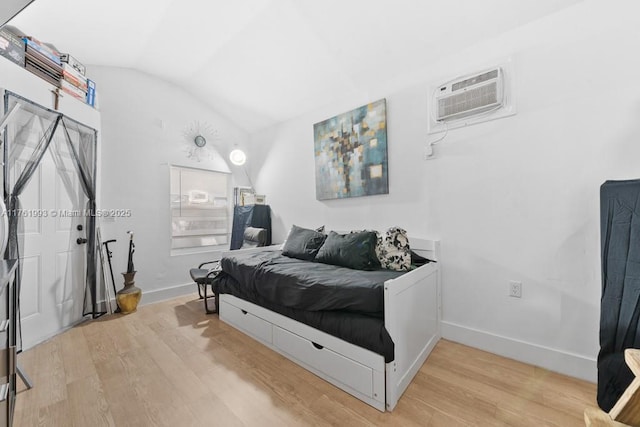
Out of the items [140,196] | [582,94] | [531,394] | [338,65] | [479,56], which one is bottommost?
[531,394]

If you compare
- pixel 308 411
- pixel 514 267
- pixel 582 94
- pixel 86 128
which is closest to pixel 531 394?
pixel 514 267

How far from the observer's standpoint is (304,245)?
2.70 m

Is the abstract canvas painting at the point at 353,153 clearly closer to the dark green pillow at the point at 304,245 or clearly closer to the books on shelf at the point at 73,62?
the dark green pillow at the point at 304,245

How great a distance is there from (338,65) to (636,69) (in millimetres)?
2118

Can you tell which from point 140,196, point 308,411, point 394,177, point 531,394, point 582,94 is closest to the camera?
point 308,411

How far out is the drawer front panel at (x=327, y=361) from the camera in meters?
1.47

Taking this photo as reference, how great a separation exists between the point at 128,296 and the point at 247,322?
5.23 feet

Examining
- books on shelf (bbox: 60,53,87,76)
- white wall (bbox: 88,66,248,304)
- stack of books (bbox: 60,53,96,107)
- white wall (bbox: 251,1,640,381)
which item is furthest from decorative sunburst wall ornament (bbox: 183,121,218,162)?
white wall (bbox: 251,1,640,381)

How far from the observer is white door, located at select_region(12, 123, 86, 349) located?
2.15m

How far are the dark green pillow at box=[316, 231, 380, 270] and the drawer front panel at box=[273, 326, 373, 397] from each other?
71 centimetres

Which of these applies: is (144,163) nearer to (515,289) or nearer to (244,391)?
(244,391)

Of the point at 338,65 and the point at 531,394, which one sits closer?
the point at 531,394

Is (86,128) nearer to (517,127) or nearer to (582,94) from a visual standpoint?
(517,127)

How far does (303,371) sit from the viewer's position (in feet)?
5.79
